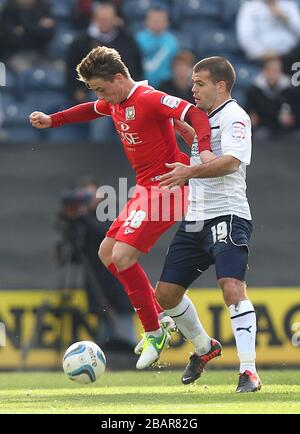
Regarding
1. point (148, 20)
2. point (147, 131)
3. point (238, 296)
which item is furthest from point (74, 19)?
point (238, 296)

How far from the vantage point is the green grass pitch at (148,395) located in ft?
21.2

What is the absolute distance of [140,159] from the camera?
26.7ft

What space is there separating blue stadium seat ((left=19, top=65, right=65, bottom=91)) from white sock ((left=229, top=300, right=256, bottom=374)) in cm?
609

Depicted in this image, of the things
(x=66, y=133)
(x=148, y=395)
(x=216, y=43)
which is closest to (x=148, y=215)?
(x=148, y=395)

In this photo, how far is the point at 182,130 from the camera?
26.3 feet

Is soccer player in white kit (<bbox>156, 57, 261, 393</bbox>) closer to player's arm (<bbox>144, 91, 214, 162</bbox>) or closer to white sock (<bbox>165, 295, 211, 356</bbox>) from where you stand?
white sock (<bbox>165, 295, 211, 356</bbox>)

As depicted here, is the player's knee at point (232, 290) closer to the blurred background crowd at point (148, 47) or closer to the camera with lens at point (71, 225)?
the camera with lens at point (71, 225)

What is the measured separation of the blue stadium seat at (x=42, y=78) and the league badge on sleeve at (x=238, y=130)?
5745 millimetres

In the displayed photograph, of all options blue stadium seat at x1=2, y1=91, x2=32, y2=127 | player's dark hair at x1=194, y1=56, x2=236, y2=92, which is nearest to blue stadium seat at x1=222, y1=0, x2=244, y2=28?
blue stadium seat at x1=2, y1=91, x2=32, y2=127

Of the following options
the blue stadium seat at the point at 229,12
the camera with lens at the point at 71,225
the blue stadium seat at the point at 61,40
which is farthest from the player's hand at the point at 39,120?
the blue stadium seat at the point at 229,12

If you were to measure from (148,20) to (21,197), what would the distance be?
2.97m

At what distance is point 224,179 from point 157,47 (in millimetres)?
5462

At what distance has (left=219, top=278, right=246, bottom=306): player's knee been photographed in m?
7.25

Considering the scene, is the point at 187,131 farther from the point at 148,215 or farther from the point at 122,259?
the point at 122,259
